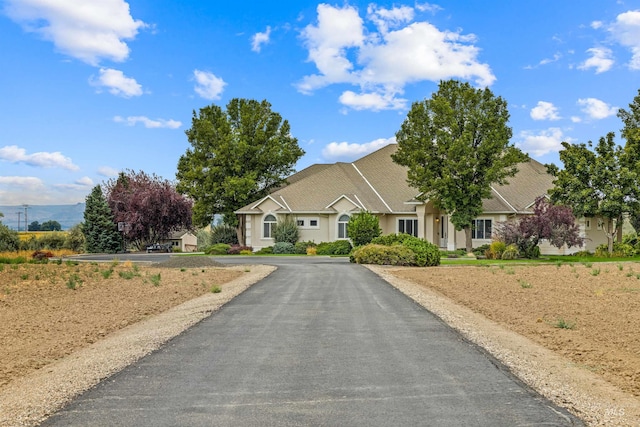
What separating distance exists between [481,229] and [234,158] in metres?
19.7

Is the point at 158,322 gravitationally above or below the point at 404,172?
below

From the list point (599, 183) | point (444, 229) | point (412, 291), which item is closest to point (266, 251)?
point (444, 229)

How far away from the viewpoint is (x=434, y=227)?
4522 cm

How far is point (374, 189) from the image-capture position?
4681cm

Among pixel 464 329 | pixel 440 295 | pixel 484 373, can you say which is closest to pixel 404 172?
pixel 440 295

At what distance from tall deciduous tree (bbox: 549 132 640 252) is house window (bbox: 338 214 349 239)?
1404 centimetres

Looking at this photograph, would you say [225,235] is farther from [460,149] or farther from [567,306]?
[567,306]

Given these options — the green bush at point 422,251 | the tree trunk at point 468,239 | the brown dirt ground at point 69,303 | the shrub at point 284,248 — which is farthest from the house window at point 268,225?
the brown dirt ground at point 69,303

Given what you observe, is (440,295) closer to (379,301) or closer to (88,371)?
(379,301)

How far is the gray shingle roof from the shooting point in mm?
43469

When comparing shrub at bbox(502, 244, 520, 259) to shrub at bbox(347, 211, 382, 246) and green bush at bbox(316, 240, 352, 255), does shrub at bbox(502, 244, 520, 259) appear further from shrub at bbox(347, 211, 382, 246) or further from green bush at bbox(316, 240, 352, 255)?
green bush at bbox(316, 240, 352, 255)

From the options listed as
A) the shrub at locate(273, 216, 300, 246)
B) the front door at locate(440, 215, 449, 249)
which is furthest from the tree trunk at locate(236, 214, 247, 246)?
the front door at locate(440, 215, 449, 249)

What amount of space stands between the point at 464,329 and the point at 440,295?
6157mm

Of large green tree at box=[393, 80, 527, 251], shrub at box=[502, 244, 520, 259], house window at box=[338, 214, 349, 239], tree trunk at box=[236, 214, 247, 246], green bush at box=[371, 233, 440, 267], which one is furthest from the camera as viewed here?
tree trunk at box=[236, 214, 247, 246]
